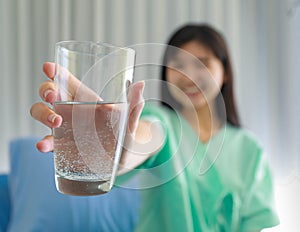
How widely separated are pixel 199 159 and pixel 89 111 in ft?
1.50

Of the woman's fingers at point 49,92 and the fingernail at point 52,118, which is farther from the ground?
the woman's fingers at point 49,92

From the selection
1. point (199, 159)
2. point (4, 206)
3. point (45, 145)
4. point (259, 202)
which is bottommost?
point (4, 206)

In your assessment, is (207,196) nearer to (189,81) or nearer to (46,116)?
(189,81)

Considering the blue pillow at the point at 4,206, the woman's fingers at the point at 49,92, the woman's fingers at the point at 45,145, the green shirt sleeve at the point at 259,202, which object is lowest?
the blue pillow at the point at 4,206

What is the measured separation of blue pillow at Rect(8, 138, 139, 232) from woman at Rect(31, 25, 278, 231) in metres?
0.29

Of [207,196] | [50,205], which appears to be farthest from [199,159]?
[50,205]

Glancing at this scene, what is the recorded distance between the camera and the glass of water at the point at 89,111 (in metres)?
0.38

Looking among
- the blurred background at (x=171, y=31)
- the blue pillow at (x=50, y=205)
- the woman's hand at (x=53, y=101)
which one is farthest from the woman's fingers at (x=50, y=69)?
the blurred background at (x=171, y=31)

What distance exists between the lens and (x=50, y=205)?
3.83 ft

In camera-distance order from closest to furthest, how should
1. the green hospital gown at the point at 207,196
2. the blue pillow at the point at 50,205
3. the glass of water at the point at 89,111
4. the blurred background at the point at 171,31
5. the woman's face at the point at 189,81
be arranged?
the glass of water at the point at 89,111
the woman's face at the point at 189,81
the green hospital gown at the point at 207,196
the blue pillow at the point at 50,205
the blurred background at the point at 171,31

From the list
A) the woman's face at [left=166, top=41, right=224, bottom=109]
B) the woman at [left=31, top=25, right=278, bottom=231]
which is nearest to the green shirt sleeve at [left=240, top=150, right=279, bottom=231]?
the woman at [left=31, top=25, right=278, bottom=231]

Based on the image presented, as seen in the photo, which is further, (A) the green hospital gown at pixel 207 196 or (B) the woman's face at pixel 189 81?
(A) the green hospital gown at pixel 207 196

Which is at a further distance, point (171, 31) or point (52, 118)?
point (171, 31)

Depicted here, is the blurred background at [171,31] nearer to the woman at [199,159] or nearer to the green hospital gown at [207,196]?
the woman at [199,159]
